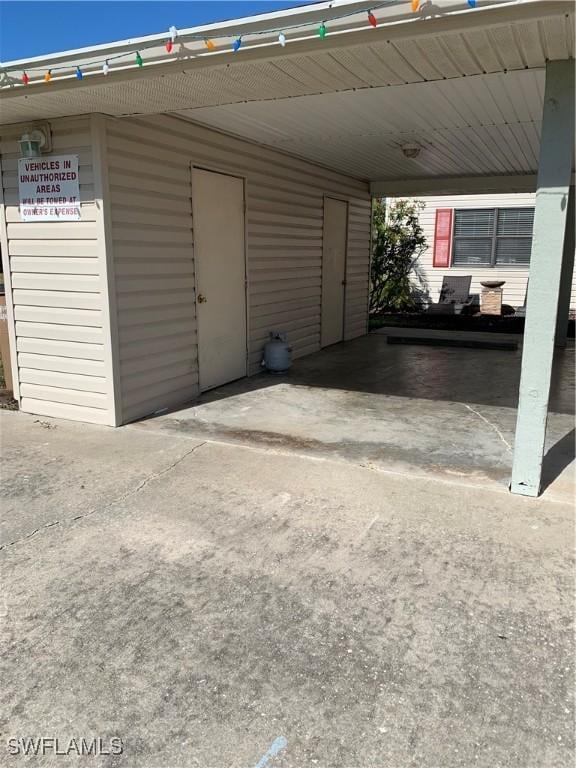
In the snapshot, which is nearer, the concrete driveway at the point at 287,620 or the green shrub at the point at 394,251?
the concrete driveway at the point at 287,620

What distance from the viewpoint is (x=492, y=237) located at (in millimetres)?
13414

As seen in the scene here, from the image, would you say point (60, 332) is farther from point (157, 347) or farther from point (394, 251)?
point (394, 251)

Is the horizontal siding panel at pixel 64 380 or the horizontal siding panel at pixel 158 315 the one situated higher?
the horizontal siding panel at pixel 158 315

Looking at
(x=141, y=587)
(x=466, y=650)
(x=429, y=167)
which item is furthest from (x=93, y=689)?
(x=429, y=167)

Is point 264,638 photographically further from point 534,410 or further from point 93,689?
point 534,410

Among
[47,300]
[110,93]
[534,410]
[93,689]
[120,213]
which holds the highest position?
[110,93]

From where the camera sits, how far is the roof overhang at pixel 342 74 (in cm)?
257

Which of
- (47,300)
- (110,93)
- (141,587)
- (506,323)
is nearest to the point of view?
(141,587)

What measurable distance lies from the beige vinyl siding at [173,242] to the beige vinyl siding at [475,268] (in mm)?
7215

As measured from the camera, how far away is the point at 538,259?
312 cm

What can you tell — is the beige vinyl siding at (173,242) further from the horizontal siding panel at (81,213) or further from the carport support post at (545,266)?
the carport support post at (545,266)

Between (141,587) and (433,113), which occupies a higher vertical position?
(433,113)

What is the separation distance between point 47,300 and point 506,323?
9268mm

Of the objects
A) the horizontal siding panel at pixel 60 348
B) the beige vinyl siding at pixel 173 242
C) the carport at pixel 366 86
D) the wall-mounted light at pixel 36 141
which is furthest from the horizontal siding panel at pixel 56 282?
the wall-mounted light at pixel 36 141
